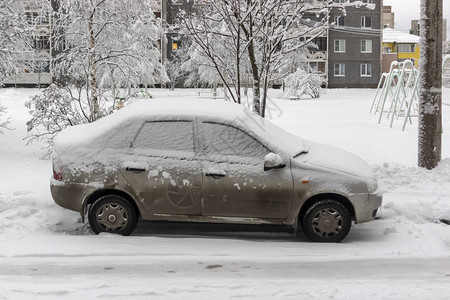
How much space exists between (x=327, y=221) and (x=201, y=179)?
5.46 ft

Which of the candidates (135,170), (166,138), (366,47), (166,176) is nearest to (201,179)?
(166,176)

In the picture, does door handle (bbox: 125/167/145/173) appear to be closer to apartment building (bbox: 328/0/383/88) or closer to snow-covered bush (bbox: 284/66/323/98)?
snow-covered bush (bbox: 284/66/323/98)

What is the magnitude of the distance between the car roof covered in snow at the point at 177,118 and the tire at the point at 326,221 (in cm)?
76

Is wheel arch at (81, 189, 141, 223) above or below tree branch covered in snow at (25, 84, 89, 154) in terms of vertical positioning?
below

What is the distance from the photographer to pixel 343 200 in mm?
7344

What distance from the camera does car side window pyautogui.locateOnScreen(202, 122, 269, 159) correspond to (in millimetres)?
7297

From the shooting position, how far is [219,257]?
6.68m

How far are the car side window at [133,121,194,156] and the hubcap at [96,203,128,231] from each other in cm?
81

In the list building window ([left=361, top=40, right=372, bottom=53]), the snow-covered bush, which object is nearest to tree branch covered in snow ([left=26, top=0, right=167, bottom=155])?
the snow-covered bush

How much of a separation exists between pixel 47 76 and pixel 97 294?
64841 millimetres

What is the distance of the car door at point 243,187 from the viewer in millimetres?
7164

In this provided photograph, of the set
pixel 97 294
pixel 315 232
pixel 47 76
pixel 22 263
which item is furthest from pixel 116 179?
pixel 47 76

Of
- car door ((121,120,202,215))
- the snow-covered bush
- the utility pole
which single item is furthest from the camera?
the snow-covered bush

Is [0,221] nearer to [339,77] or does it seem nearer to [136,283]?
[136,283]
